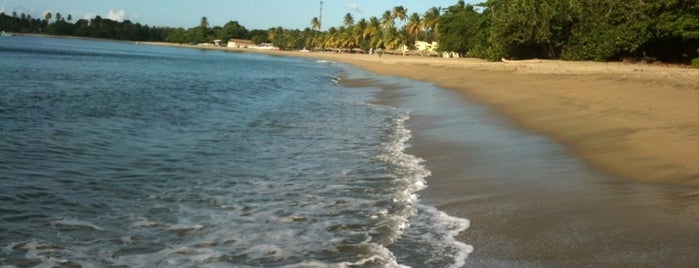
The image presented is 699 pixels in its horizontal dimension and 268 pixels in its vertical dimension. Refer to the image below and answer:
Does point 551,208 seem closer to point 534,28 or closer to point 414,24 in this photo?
point 534,28

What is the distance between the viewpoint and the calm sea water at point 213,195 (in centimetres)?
543

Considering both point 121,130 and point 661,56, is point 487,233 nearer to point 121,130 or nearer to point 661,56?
point 121,130

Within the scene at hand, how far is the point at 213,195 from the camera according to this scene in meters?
7.75

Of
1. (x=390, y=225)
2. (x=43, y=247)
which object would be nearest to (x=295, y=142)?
(x=390, y=225)

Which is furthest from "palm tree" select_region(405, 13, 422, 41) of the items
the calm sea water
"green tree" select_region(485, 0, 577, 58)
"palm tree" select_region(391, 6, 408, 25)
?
the calm sea water

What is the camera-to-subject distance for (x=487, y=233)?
230 inches

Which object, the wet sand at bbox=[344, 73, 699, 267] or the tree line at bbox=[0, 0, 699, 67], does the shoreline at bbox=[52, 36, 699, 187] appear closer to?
the wet sand at bbox=[344, 73, 699, 267]

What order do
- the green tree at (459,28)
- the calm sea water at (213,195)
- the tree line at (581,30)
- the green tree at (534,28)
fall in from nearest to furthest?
1. the calm sea water at (213,195)
2. the tree line at (581,30)
3. the green tree at (534,28)
4. the green tree at (459,28)

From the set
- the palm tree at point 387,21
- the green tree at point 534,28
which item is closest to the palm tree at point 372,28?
the palm tree at point 387,21

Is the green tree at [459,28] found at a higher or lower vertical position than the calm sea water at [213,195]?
higher

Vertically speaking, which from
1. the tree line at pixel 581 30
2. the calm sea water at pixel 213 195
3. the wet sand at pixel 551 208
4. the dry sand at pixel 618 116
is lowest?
the calm sea water at pixel 213 195

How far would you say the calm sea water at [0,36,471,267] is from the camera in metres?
5.43

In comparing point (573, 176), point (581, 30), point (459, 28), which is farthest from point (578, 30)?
point (573, 176)

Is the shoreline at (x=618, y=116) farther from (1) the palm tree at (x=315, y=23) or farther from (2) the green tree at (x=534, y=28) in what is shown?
(1) the palm tree at (x=315, y=23)
